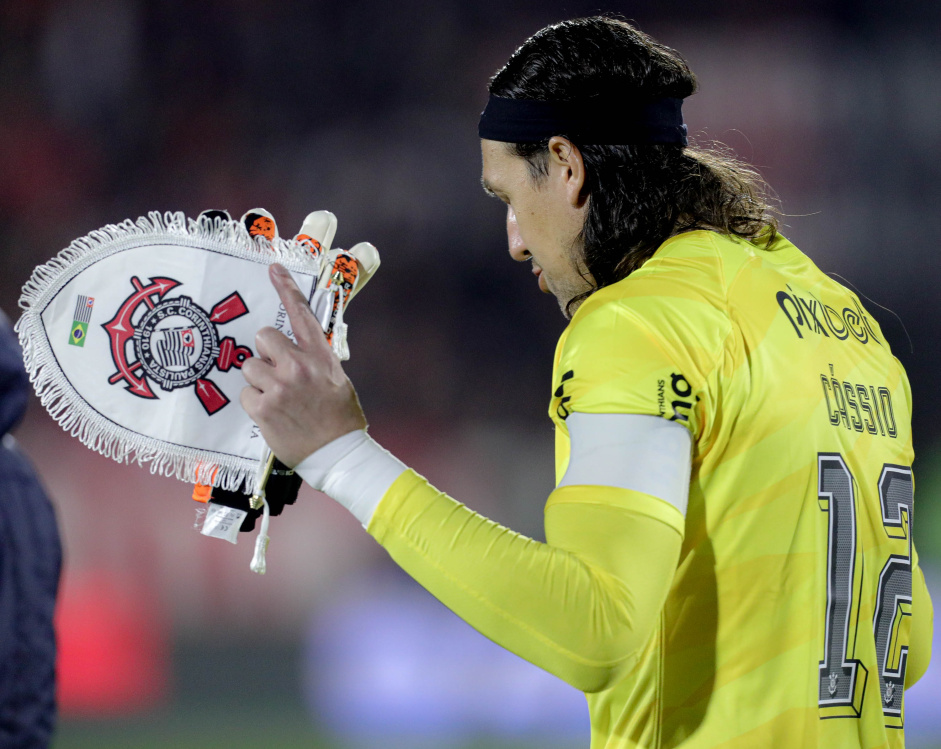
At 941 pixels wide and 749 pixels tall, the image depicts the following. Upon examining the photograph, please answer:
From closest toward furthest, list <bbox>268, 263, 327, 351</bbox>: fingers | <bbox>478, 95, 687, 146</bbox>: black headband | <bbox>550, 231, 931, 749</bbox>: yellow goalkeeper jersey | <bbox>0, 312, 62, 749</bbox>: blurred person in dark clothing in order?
<bbox>0, 312, 62, 749</bbox>: blurred person in dark clothing, <bbox>550, 231, 931, 749</bbox>: yellow goalkeeper jersey, <bbox>268, 263, 327, 351</bbox>: fingers, <bbox>478, 95, 687, 146</bbox>: black headband

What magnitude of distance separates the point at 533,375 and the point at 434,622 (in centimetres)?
104

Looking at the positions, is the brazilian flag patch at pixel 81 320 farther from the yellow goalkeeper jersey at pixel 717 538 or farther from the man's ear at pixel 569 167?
the man's ear at pixel 569 167

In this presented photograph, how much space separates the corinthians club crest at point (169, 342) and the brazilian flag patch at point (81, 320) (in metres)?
0.02

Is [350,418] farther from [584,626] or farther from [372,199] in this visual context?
[372,199]

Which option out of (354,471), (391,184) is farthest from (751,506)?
(391,184)

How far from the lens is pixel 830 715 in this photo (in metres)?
0.77

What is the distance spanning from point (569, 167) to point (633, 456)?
15.5 inches

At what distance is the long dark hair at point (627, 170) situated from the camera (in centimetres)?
93

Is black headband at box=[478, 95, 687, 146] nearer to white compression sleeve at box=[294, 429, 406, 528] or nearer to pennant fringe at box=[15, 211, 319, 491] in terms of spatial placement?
pennant fringe at box=[15, 211, 319, 491]

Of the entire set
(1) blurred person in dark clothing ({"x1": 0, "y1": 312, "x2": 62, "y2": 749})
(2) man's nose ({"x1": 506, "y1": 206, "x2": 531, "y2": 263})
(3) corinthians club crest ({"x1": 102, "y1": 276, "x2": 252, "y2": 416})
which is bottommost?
(1) blurred person in dark clothing ({"x1": 0, "y1": 312, "x2": 62, "y2": 749})

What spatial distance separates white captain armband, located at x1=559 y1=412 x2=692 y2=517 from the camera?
0.67 m

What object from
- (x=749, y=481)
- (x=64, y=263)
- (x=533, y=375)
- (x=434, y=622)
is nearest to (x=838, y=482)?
(x=749, y=481)

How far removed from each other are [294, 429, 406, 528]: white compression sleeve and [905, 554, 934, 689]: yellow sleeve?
576 millimetres

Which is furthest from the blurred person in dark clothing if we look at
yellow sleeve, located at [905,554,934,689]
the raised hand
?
yellow sleeve, located at [905,554,934,689]
